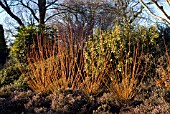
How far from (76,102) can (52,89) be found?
4.13 ft

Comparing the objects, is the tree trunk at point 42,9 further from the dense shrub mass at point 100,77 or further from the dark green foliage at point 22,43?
the dense shrub mass at point 100,77

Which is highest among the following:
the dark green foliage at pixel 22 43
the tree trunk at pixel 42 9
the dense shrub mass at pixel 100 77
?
the tree trunk at pixel 42 9

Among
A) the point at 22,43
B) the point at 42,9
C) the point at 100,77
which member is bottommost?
the point at 100,77

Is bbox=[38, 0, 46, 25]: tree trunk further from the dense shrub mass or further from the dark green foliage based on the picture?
the dense shrub mass

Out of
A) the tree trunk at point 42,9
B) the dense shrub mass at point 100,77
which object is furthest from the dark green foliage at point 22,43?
the tree trunk at point 42,9

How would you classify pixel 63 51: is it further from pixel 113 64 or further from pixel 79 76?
pixel 113 64

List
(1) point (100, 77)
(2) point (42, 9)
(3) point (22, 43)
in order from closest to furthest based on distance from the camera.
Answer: (1) point (100, 77)
(3) point (22, 43)
(2) point (42, 9)

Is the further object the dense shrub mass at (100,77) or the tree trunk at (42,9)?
the tree trunk at (42,9)

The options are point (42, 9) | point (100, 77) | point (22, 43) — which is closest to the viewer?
point (100, 77)

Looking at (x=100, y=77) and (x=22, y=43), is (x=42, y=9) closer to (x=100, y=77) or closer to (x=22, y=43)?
(x=22, y=43)

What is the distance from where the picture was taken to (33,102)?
20.5ft

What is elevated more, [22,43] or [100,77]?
[22,43]

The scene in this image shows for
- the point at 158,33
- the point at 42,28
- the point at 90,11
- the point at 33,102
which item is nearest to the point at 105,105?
the point at 33,102

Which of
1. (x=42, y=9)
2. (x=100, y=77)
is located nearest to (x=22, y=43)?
(x=100, y=77)
